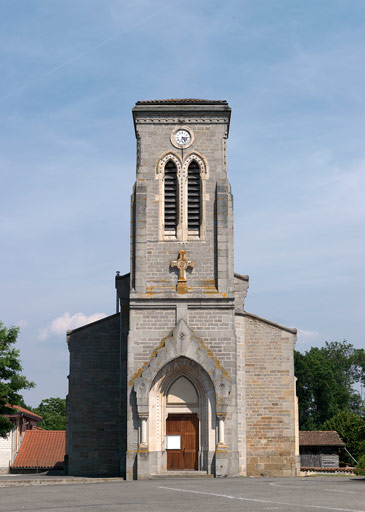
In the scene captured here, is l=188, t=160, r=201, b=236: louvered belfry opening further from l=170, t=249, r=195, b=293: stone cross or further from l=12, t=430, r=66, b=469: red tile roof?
l=12, t=430, r=66, b=469: red tile roof

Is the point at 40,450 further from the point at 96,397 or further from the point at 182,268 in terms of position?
the point at 182,268

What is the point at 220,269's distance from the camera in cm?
3009

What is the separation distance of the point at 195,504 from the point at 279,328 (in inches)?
671

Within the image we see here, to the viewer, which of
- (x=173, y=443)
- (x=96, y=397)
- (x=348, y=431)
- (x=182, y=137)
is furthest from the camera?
(x=348, y=431)

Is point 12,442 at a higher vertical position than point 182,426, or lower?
lower

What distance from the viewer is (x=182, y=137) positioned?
31781mm

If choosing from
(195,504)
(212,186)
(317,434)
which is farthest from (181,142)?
(317,434)

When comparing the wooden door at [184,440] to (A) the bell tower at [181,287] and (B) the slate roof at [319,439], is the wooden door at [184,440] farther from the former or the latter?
(B) the slate roof at [319,439]

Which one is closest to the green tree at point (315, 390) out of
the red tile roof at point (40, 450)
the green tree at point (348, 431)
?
the green tree at point (348, 431)

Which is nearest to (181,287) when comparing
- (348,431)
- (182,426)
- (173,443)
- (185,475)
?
(182,426)

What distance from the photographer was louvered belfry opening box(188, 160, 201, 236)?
31000mm

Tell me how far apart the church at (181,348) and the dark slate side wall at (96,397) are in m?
0.05

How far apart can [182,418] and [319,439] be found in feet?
95.5

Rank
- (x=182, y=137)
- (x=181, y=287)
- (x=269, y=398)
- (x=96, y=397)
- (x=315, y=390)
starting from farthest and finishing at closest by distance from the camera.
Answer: (x=315, y=390)
(x=96, y=397)
(x=182, y=137)
(x=269, y=398)
(x=181, y=287)
